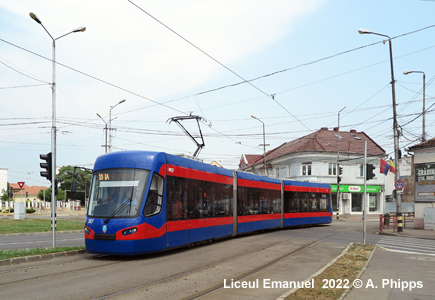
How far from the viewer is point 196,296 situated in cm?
808

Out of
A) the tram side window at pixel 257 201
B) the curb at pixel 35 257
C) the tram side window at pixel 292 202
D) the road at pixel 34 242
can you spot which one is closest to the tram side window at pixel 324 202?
the tram side window at pixel 292 202

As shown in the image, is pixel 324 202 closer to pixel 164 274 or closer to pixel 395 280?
pixel 395 280

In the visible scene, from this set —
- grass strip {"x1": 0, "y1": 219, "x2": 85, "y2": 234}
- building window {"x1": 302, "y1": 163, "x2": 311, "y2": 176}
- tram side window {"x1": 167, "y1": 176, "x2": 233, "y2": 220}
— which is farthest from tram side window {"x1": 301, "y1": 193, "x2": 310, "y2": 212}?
building window {"x1": 302, "y1": 163, "x2": 311, "y2": 176}

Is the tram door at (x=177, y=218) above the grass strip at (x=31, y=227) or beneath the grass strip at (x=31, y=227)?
above

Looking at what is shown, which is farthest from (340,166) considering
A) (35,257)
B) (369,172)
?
(35,257)

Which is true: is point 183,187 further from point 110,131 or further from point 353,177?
point 353,177

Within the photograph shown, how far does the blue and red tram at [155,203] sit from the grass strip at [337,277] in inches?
196

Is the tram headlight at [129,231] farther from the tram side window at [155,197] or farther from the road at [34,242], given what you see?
the road at [34,242]

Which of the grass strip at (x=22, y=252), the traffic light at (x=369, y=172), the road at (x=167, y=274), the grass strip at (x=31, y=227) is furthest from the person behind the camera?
the grass strip at (x=31, y=227)

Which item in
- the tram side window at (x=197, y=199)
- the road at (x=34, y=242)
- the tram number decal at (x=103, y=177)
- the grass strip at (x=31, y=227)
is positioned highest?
the tram number decal at (x=103, y=177)

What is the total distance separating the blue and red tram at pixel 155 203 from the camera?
12586 mm

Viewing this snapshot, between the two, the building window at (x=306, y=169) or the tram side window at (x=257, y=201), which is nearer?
the tram side window at (x=257, y=201)

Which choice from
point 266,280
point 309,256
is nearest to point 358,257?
point 309,256

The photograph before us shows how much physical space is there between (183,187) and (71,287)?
22.4 feet
